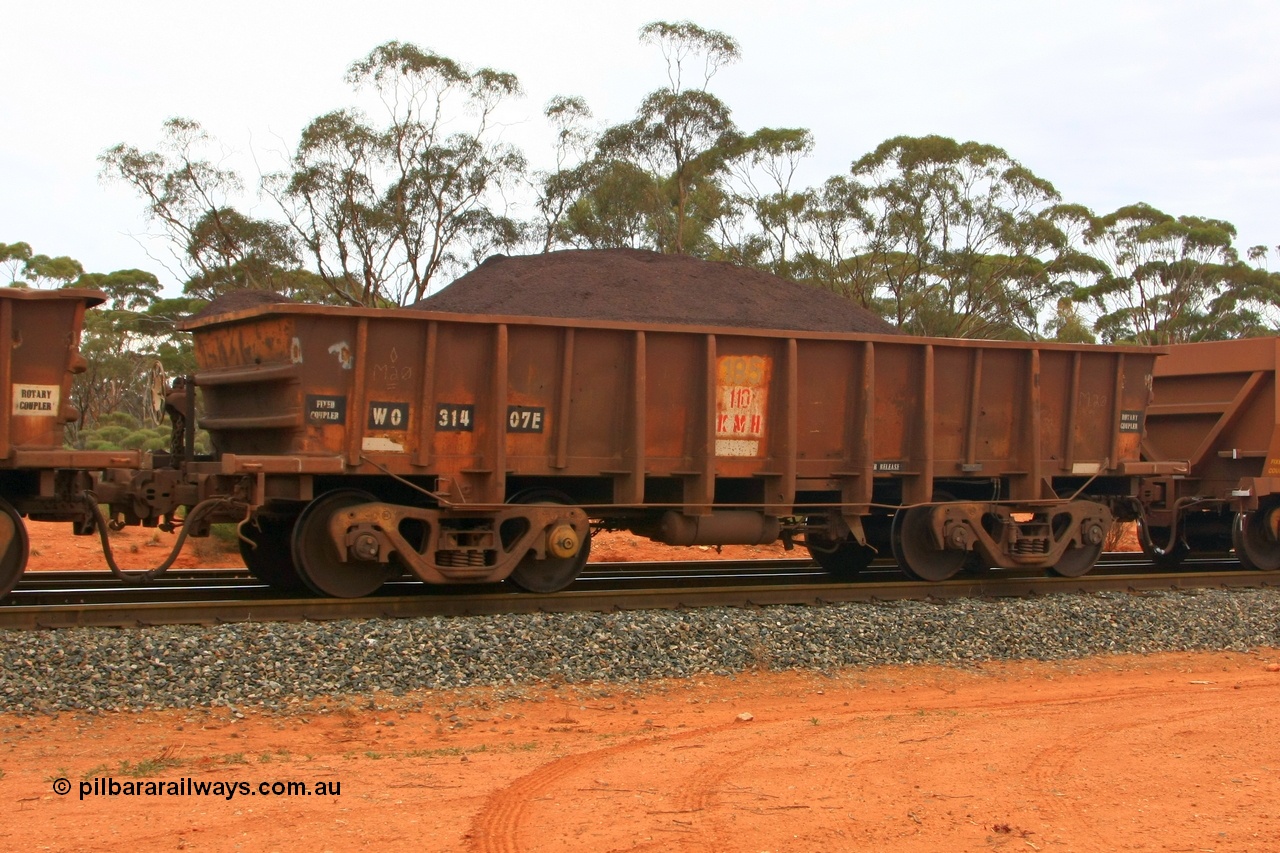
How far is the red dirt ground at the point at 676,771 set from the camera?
4855 mm

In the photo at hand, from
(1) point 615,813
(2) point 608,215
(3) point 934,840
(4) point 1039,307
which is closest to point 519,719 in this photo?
(1) point 615,813

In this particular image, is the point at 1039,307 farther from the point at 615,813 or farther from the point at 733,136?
the point at 615,813

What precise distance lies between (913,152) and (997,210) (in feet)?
10.5

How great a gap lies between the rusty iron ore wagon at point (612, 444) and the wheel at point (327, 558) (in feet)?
0.06

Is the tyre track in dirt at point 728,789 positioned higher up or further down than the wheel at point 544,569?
further down

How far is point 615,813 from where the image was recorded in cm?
516

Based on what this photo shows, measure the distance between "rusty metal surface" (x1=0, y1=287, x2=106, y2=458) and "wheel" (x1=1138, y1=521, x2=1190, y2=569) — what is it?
11.6 m

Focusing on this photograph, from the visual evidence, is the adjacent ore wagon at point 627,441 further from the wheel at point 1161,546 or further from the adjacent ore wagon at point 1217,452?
the wheel at point 1161,546

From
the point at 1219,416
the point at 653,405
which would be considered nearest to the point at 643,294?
the point at 653,405

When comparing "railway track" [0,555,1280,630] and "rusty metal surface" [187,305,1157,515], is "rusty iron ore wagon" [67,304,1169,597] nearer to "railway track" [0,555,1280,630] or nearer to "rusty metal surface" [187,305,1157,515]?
"rusty metal surface" [187,305,1157,515]

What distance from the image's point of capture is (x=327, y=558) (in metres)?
9.39

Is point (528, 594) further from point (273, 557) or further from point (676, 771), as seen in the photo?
point (676, 771)

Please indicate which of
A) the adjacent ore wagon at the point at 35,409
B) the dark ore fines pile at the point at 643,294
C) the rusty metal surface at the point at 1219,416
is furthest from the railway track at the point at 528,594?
the dark ore fines pile at the point at 643,294

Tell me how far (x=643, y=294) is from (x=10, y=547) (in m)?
6.32
